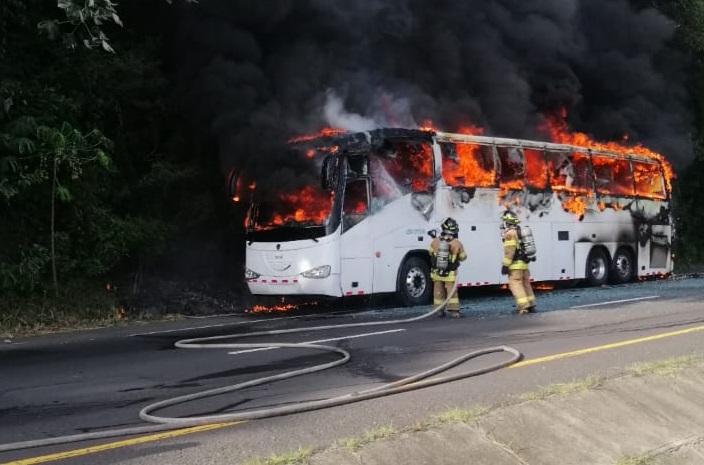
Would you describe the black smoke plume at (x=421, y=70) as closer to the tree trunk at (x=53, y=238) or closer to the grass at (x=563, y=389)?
the tree trunk at (x=53, y=238)

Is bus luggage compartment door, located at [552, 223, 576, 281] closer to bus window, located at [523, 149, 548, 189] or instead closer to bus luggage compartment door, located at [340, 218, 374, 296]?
bus window, located at [523, 149, 548, 189]

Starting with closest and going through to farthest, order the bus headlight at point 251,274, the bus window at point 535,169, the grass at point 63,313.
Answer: the grass at point 63,313 < the bus headlight at point 251,274 < the bus window at point 535,169

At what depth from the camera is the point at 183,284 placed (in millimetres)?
13945

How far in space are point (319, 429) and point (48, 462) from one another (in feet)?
5.22

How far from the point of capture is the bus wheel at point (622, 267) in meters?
16.5

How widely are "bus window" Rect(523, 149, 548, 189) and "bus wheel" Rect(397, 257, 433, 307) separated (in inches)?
122

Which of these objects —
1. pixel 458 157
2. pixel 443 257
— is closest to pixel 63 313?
pixel 443 257

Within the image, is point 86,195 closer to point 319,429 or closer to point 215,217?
point 215,217

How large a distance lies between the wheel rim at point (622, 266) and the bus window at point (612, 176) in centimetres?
141

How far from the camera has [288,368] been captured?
7.07 m

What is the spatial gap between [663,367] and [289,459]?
3.54 meters

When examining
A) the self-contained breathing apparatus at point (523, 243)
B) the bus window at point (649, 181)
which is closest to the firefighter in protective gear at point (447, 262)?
the self-contained breathing apparatus at point (523, 243)

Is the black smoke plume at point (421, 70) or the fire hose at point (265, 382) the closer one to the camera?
the fire hose at point (265, 382)

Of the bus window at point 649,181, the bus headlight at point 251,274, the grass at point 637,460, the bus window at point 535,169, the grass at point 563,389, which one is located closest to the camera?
the grass at point 637,460
